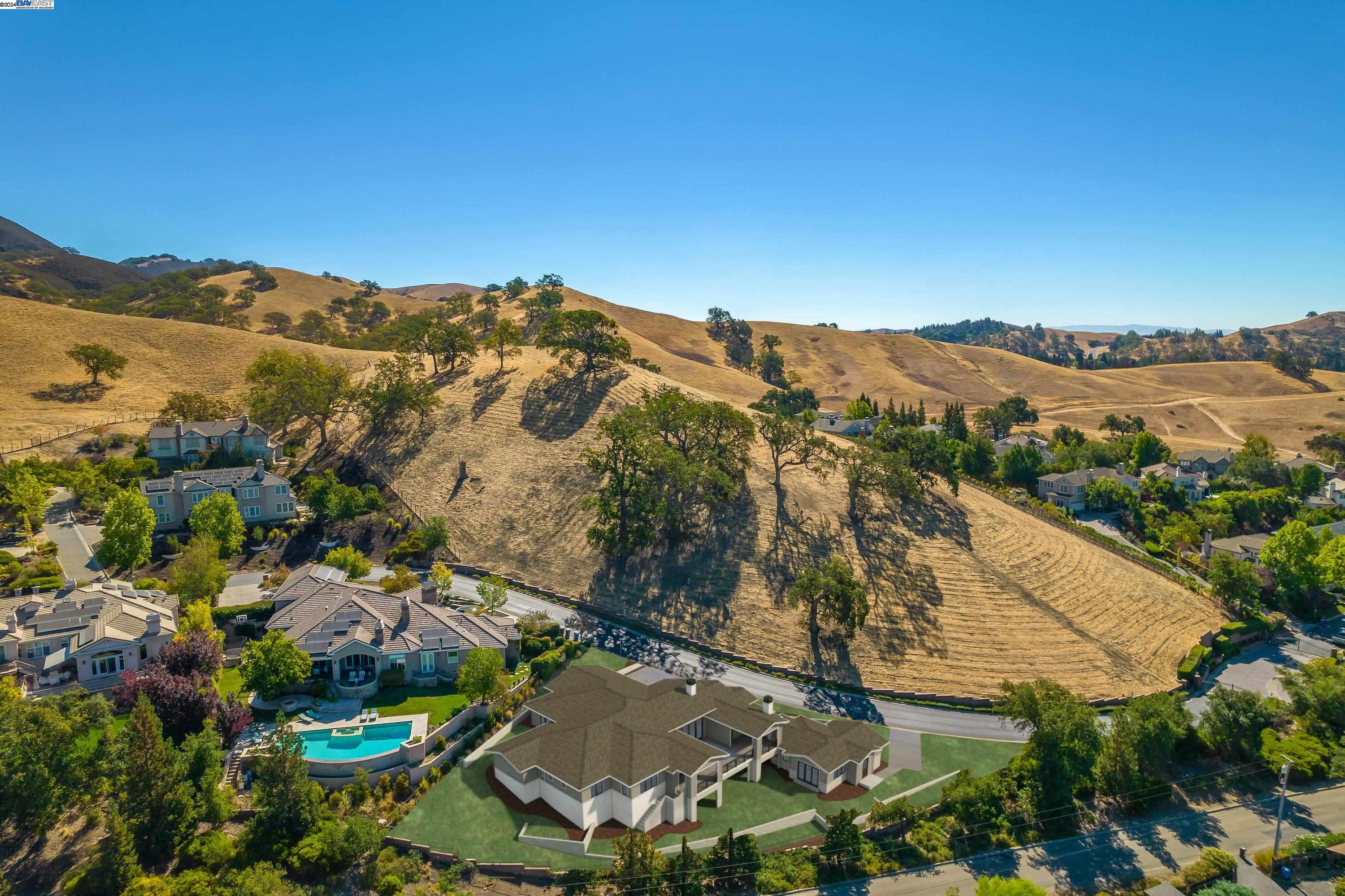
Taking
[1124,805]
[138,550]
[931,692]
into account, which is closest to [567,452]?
[138,550]

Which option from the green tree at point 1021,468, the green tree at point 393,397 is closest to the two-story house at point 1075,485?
the green tree at point 1021,468

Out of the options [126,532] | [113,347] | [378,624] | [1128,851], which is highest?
[113,347]

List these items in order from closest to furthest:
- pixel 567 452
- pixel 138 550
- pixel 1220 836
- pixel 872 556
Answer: pixel 1220 836 < pixel 138 550 < pixel 872 556 < pixel 567 452

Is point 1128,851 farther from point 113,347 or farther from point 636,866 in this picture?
point 113,347

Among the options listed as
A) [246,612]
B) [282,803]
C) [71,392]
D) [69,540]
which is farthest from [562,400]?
→ [71,392]

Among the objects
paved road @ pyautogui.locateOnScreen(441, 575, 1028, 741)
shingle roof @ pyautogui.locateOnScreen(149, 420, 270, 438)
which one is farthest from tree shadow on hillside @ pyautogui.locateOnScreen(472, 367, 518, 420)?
paved road @ pyautogui.locateOnScreen(441, 575, 1028, 741)

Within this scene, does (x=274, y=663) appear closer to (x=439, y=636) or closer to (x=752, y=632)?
(x=439, y=636)

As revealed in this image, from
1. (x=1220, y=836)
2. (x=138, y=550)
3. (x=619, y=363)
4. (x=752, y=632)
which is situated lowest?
(x=1220, y=836)

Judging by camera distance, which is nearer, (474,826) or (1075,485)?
(474,826)
